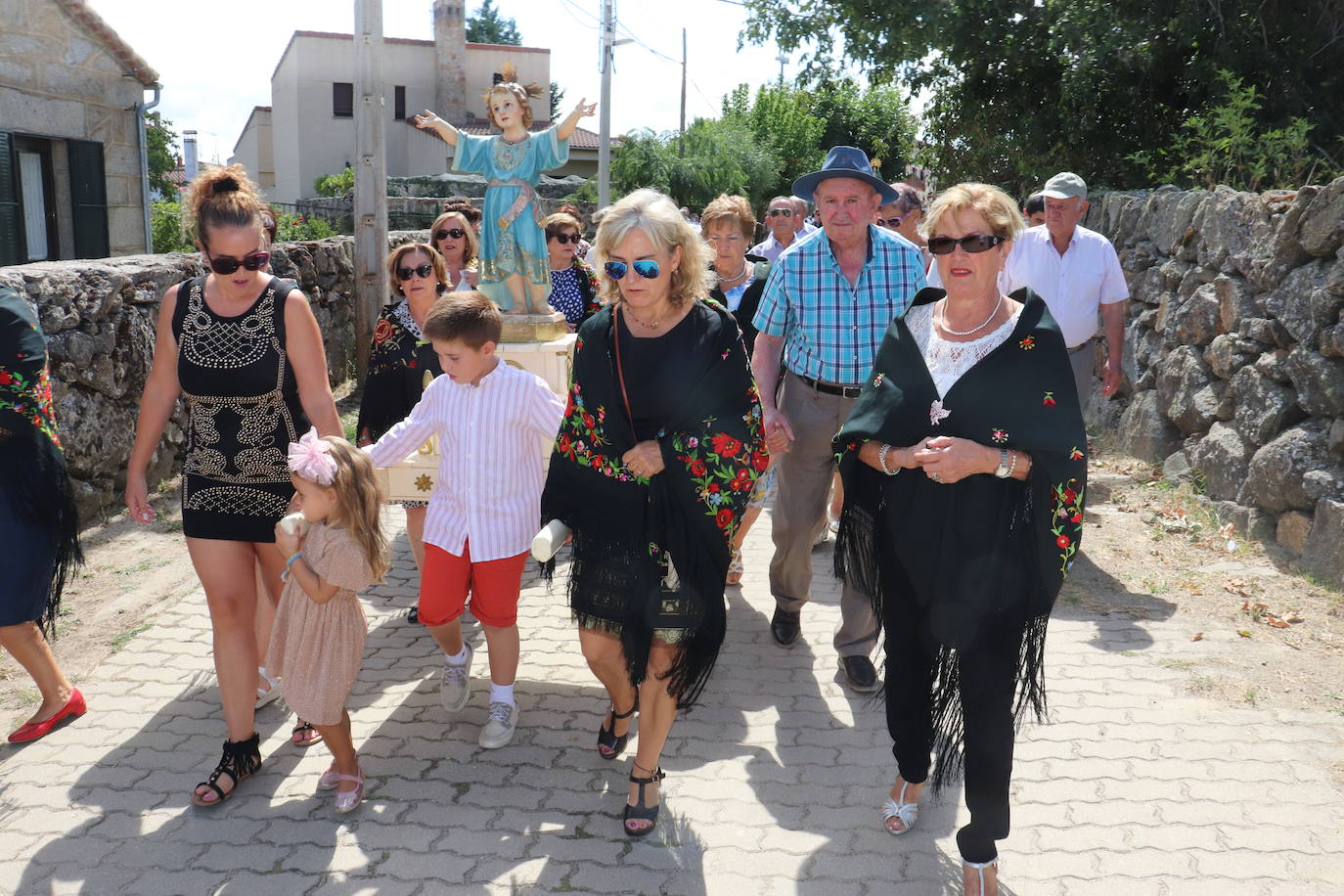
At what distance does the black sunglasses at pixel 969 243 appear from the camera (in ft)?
9.18

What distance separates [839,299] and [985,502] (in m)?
1.61

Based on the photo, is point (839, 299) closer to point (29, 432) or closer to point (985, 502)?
point (985, 502)

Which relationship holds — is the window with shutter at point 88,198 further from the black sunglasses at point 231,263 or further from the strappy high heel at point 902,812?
the strappy high heel at point 902,812

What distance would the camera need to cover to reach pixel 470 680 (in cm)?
434

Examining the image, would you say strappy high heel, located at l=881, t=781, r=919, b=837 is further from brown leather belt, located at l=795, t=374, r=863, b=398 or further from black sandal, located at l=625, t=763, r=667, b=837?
brown leather belt, located at l=795, t=374, r=863, b=398

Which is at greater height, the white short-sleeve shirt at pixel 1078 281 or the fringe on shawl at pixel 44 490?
the white short-sleeve shirt at pixel 1078 281

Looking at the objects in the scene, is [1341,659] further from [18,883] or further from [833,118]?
[833,118]

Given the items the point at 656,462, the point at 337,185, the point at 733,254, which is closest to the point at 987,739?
the point at 656,462

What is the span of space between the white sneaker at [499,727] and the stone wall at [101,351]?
11.0 ft

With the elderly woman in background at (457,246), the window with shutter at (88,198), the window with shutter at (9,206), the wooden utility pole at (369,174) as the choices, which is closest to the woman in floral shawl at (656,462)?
the elderly woman in background at (457,246)

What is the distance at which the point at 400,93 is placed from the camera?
124ft

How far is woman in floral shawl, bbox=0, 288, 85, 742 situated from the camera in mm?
3508

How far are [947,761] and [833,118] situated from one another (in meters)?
34.2

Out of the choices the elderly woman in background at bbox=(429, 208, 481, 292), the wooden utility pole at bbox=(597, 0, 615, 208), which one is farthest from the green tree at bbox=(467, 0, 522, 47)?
the elderly woman in background at bbox=(429, 208, 481, 292)
